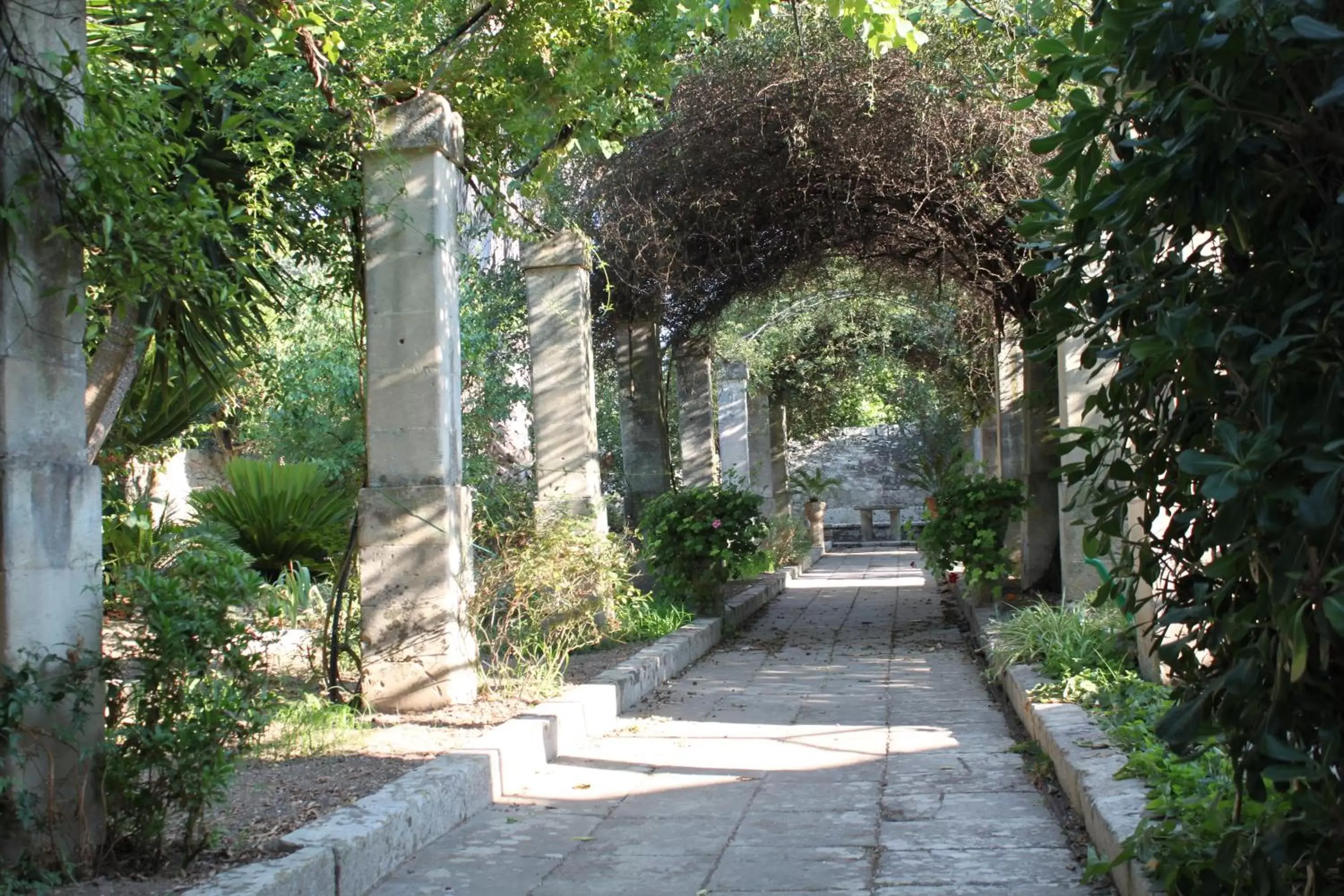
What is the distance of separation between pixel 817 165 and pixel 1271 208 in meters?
8.14

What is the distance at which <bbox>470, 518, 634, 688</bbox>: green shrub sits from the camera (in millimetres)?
6945

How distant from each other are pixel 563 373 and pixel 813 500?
16.9 m

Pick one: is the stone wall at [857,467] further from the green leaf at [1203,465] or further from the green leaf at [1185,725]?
the green leaf at [1203,465]

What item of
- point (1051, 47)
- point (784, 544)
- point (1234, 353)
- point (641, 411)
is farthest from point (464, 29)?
point (784, 544)

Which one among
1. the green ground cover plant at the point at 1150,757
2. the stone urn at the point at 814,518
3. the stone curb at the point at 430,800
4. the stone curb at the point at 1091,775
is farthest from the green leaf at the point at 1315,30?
the stone urn at the point at 814,518

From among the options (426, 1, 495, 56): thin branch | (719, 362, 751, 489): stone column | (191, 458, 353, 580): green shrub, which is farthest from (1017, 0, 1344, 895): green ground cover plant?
(719, 362, 751, 489): stone column

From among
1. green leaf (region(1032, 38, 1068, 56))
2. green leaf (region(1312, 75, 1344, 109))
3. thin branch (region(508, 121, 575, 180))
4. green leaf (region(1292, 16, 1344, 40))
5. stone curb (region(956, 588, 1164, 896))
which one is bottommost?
stone curb (region(956, 588, 1164, 896))

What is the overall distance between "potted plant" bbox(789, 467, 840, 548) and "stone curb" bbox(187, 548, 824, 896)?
17.8 m

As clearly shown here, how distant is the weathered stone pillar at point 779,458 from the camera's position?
920 inches

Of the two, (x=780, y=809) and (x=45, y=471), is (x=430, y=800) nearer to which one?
(x=780, y=809)

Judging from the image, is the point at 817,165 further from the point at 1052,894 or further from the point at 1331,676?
the point at 1331,676

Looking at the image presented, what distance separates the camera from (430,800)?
4.56 meters

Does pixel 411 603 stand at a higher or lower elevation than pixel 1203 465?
lower

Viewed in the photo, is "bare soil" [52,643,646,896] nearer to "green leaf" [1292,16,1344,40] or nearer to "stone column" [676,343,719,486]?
"green leaf" [1292,16,1344,40]
